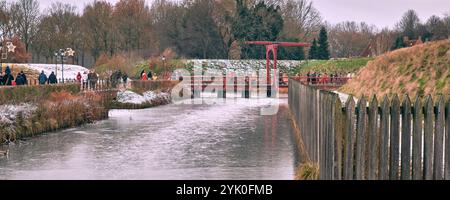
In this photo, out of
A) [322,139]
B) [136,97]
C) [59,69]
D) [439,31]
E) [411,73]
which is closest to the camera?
[322,139]

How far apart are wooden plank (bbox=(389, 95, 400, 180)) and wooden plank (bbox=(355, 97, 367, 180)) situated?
350 mm

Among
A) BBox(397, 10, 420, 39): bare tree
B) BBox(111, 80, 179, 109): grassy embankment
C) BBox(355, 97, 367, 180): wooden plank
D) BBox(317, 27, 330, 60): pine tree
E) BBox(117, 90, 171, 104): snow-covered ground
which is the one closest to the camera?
BBox(355, 97, 367, 180): wooden plank

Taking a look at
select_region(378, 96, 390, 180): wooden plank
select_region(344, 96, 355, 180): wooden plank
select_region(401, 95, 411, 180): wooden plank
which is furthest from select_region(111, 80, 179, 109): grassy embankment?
→ select_region(401, 95, 411, 180): wooden plank

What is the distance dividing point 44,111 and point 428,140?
17103mm

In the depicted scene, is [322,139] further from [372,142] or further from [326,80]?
[326,80]

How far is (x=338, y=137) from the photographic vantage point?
8.23m

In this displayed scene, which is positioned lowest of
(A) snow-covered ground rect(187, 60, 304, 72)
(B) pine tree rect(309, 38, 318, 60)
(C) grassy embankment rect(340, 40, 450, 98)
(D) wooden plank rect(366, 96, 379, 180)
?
(D) wooden plank rect(366, 96, 379, 180)

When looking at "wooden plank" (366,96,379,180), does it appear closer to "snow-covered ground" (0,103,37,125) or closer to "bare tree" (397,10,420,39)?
"snow-covered ground" (0,103,37,125)

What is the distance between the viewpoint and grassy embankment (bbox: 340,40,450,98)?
25172 mm

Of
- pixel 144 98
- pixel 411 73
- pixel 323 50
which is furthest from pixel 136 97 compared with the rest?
pixel 323 50

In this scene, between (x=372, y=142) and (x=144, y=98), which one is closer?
(x=372, y=142)

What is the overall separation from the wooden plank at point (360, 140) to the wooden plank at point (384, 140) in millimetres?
223
